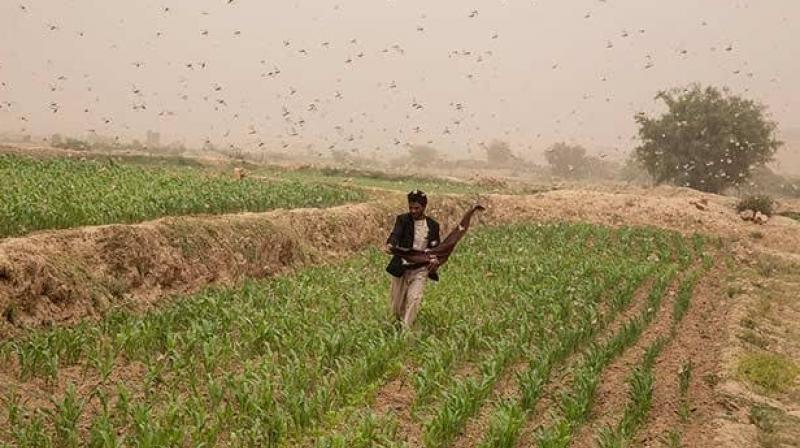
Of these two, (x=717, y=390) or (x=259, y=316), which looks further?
(x=259, y=316)

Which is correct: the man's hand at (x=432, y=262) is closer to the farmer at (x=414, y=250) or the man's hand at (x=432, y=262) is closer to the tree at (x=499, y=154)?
the farmer at (x=414, y=250)

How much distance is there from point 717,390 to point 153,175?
1759 cm

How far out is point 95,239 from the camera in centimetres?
1314

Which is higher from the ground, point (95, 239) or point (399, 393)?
point (95, 239)

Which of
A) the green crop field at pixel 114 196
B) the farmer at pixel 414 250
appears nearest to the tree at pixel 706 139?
the green crop field at pixel 114 196

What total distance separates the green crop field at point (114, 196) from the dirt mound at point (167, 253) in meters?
0.81

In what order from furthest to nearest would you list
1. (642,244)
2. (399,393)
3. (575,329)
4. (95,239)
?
(642,244) → (95,239) → (575,329) → (399,393)

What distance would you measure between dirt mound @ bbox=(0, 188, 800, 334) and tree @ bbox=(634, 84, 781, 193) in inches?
915

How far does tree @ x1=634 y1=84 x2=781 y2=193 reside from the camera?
51.2 metres

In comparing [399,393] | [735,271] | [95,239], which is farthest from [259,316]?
[735,271]

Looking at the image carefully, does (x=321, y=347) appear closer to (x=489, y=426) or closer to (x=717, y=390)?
Answer: (x=489, y=426)

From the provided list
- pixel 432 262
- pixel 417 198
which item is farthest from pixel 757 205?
pixel 417 198

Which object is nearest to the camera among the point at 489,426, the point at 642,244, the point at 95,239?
the point at 489,426

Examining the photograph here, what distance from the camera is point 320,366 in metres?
9.55
